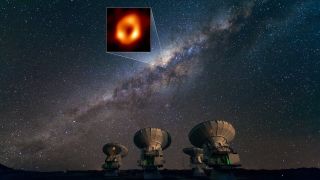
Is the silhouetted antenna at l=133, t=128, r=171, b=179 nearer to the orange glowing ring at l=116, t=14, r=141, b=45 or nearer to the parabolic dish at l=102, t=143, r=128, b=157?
the parabolic dish at l=102, t=143, r=128, b=157

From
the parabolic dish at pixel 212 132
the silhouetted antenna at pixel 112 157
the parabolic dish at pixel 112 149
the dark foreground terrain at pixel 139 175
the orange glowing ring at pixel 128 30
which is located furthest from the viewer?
the dark foreground terrain at pixel 139 175

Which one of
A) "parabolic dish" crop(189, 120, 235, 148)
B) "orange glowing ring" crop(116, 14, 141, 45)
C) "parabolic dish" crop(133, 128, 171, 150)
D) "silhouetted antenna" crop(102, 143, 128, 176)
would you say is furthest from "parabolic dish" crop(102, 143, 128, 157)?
"orange glowing ring" crop(116, 14, 141, 45)

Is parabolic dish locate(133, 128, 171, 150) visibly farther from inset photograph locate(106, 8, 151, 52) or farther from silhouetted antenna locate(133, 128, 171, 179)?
inset photograph locate(106, 8, 151, 52)

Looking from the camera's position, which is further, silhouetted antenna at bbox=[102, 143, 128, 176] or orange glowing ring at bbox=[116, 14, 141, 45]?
silhouetted antenna at bbox=[102, 143, 128, 176]

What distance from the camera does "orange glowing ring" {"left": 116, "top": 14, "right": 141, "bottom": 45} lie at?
12695 millimetres

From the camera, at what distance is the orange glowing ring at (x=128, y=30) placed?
41.7 feet

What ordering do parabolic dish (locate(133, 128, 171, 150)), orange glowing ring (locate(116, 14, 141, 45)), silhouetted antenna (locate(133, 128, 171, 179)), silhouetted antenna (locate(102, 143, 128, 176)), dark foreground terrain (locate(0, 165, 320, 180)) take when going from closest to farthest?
orange glowing ring (locate(116, 14, 141, 45)) < silhouetted antenna (locate(133, 128, 171, 179)) < parabolic dish (locate(133, 128, 171, 150)) < silhouetted antenna (locate(102, 143, 128, 176)) < dark foreground terrain (locate(0, 165, 320, 180))

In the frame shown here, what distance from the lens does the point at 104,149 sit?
212ft

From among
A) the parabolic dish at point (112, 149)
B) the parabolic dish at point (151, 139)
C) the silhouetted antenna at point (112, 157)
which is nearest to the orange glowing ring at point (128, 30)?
→ the parabolic dish at point (151, 139)

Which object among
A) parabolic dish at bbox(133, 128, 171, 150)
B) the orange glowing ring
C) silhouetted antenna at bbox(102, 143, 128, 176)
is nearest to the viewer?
the orange glowing ring

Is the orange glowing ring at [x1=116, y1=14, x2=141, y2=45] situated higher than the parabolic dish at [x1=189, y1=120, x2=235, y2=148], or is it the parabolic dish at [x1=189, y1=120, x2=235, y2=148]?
the parabolic dish at [x1=189, y1=120, x2=235, y2=148]

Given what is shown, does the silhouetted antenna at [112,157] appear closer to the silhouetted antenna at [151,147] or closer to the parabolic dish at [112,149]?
the parabolic dish at [112,149]

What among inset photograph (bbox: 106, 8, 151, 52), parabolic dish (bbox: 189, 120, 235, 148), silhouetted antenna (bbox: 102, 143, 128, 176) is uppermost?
silhouetted antenna (bbox: 102, 143, 128, 176)

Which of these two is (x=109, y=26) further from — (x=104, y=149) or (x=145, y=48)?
(x=104, y=149)
